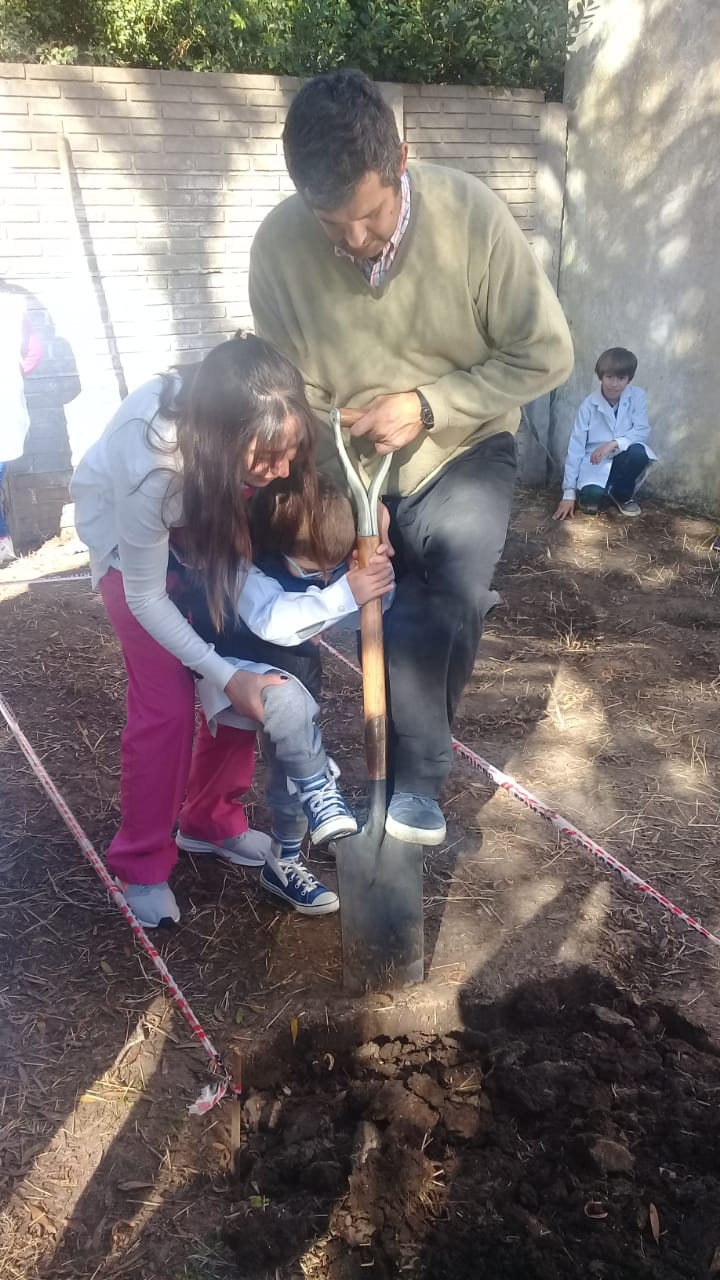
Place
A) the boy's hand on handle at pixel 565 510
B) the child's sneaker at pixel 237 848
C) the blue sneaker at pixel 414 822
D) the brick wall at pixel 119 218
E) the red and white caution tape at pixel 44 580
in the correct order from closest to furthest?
the blue sneaker at pixel 414 822 → the child's sneaker at pixel 237 848 → the red and white caution tape at pixel 44 580 → the brick wall at pixel 119 218 → the boy's hand on handle at pixel 565 510

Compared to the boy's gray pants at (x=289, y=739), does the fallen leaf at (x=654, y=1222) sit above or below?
below

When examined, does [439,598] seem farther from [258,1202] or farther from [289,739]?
[258,1202]

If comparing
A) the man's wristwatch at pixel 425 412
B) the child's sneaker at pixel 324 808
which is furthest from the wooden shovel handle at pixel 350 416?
the child's sneaker at pixel 324 808

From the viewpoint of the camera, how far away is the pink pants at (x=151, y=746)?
255 cm

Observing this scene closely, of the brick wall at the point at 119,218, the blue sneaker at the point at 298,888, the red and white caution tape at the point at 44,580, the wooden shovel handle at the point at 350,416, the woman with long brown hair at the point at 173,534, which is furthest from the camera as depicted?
the brick wall at the point at 119,218

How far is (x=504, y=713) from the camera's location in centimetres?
419

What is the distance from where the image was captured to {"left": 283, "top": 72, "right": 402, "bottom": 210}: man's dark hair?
7.38 feet

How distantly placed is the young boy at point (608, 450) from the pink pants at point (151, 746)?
15.9ft

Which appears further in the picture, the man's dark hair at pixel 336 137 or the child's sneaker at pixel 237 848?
the child's sneaker at pixel 237 848

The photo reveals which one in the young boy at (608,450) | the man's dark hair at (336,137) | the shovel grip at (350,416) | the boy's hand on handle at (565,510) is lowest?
the boy's hand on handle at (565,510)

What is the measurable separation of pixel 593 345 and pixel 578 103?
67.3 inches

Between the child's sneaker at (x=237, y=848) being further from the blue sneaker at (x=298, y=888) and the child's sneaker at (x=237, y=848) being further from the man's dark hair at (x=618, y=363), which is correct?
the man's dark hair at (x=618, y=363)


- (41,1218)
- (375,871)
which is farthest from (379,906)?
(41,1218)

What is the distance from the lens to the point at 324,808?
252 centimetres
